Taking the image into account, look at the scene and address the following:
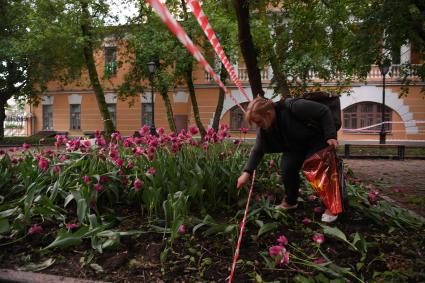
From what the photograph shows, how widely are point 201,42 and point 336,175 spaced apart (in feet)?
52.0

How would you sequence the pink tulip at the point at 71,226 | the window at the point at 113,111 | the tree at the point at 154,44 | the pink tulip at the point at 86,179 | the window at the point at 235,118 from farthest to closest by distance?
the window at the point at 113,111
the window at the point at 235,118
the tree at the point at 154,44
the pink tulip at the point at 86,179
the pink tulip at the point at 71,226

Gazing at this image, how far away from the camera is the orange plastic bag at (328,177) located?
11.2 ft

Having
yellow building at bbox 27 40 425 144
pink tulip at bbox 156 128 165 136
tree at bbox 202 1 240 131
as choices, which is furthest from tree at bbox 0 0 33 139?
pink tulip at bbox 156 128 165 136

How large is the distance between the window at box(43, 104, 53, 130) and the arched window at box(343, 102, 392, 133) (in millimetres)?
19442

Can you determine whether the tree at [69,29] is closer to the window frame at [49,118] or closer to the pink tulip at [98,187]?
the window frame at [49,118]

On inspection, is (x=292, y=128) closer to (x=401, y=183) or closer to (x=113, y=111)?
(x=401, y=183)

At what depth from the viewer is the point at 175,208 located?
3.19 metres

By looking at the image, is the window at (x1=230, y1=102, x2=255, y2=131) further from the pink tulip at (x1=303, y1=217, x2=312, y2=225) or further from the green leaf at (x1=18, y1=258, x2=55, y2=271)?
the green leaf at (x1=18, y1=258, x2=55, y2=271)

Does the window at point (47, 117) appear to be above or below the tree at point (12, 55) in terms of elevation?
below

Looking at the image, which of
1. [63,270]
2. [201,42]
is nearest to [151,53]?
[201,42]

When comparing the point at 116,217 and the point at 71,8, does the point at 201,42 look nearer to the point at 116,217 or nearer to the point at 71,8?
the point at 71,8

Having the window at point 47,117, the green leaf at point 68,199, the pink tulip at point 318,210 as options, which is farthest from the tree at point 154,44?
the pink tulip at point 318,210

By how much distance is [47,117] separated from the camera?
91.5 feet

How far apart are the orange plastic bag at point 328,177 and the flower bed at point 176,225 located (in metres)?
0.21
